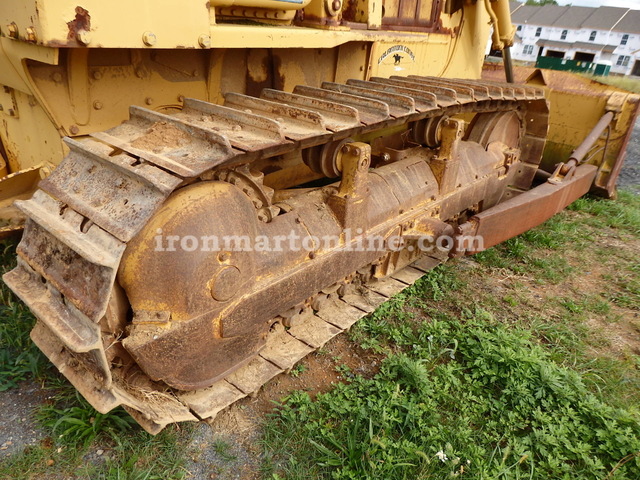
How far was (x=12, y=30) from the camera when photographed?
6.37ft

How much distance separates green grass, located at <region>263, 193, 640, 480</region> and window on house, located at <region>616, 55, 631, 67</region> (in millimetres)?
43641

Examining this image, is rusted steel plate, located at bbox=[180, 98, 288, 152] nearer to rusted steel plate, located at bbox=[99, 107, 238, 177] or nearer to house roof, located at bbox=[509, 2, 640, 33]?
rusted steel plate, located at bbox=[99, 107, 238, 177]

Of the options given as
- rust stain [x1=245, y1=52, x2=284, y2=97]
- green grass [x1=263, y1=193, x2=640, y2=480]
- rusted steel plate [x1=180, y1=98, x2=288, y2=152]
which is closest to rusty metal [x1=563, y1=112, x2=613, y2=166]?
green grass [x1=263, y1=193, x2=640, y2=480]

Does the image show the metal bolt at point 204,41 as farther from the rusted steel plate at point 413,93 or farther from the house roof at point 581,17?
the house roof at point 581,17

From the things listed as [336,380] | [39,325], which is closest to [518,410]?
[336,380]

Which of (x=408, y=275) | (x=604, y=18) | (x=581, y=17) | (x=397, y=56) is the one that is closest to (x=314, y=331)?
(x=408, y=275)

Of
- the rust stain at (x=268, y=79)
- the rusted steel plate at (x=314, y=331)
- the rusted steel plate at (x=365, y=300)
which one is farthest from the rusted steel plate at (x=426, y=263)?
the rust stain at (x=268, y=79)

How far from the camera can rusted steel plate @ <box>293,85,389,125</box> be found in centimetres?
249

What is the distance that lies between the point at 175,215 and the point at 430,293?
220cm

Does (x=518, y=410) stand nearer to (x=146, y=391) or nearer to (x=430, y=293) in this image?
(x=430, y=293)

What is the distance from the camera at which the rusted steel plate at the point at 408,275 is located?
3457 mm

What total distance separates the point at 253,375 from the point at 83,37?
5.54 ft

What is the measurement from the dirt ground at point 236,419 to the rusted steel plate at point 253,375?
16 cm

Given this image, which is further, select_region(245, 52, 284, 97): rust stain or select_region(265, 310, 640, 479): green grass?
select_region(245, 52, 284, 97): rust stain
